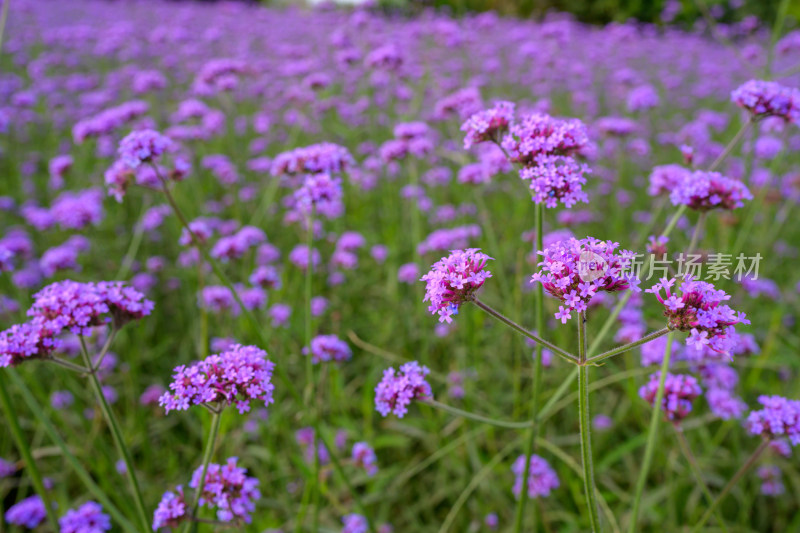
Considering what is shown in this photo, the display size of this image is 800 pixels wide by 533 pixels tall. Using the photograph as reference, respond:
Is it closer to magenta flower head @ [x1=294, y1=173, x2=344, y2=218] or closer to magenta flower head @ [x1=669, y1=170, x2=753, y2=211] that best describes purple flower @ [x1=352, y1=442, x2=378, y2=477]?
magenta flower head @ [x1=294, y1=173, x2=344, y2=218]

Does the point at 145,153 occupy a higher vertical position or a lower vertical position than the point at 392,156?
higher

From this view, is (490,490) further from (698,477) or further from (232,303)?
(232,303)

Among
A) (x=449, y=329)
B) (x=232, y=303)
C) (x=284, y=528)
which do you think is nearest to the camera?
(x=284, y=528)

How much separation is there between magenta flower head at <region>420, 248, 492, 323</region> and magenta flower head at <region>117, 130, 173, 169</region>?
1.16 m

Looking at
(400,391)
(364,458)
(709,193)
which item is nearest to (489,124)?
(709,193)

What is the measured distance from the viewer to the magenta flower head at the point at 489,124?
167 cm

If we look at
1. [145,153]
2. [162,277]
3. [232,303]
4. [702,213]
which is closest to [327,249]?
[162,277]

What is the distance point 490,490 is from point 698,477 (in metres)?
1.11

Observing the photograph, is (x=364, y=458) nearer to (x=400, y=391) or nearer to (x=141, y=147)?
(x=400, y=391)

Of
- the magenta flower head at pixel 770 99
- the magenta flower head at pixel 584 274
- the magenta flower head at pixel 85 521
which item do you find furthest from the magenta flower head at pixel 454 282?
the magenta flower head at pixel 85 521

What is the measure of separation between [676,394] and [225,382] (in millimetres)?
1330

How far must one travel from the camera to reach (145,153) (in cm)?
185

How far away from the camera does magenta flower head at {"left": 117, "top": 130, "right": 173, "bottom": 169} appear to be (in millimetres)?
1846

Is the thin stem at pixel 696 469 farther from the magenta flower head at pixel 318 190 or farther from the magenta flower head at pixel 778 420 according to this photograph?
the magenta flower head at pixel 318 190
